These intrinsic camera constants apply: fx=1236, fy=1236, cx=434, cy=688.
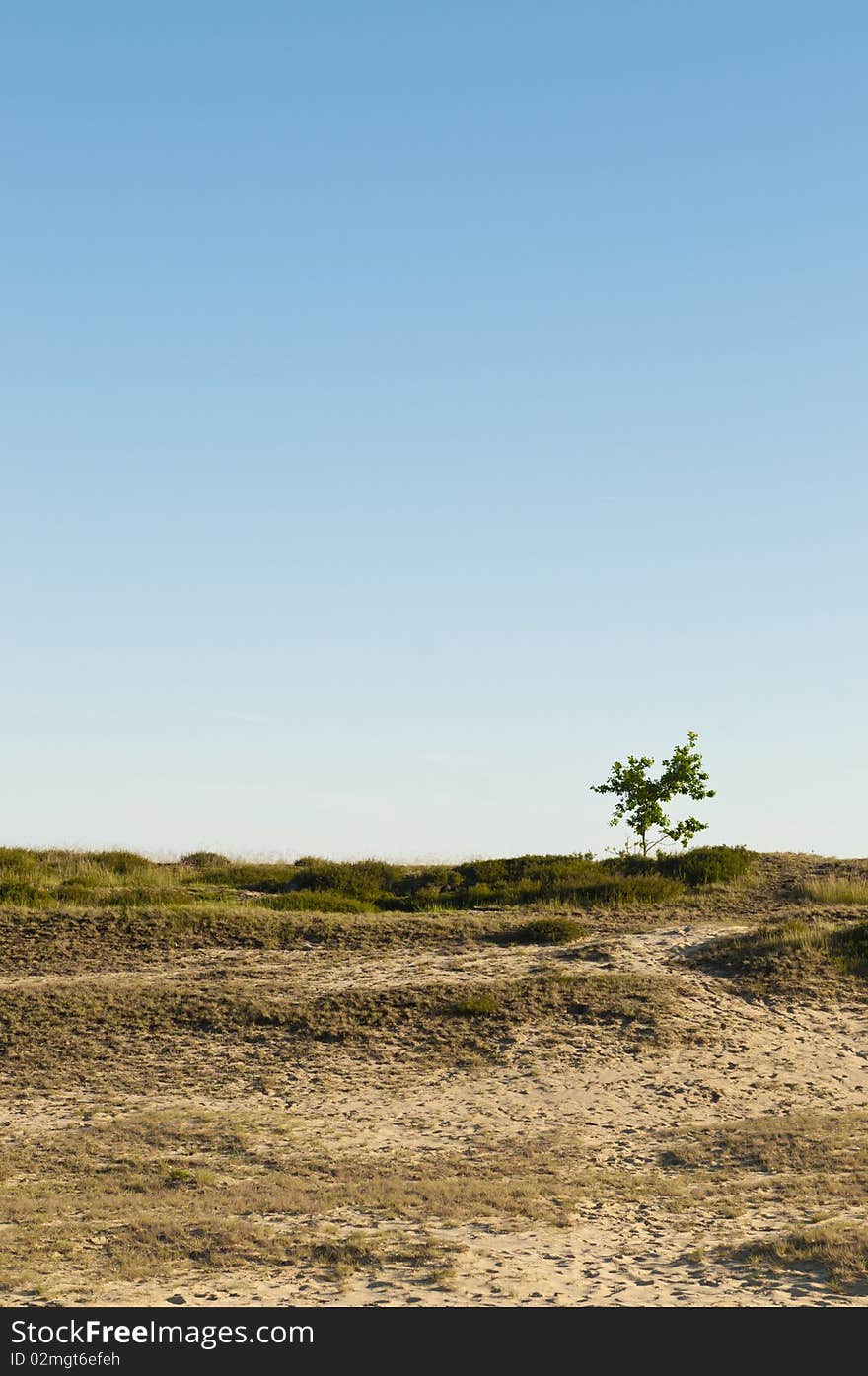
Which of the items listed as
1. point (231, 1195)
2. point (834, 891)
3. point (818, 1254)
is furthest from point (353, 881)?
point (818, 1254)

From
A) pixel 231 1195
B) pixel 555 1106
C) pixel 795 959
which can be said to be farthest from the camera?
pixel 795 959

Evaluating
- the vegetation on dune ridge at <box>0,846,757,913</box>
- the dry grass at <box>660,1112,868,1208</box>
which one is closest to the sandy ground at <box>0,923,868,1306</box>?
the dry grass at <box>660,1112,868,1208</box>

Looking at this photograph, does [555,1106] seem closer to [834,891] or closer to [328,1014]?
[328,1014]

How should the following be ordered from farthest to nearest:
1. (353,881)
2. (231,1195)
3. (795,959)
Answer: (353,881) < (795,959) < (231,1195)

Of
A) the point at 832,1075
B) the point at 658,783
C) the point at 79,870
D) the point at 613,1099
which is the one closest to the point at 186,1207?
the point at 613,1099

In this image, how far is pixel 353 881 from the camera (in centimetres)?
4062

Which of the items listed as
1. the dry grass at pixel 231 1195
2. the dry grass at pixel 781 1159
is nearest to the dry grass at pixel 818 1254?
the dry grass at pixel 781 1159

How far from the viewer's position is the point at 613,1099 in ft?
71.1

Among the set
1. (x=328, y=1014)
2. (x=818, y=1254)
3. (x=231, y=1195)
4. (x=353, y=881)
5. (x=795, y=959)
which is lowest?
(x=231, y=1195)

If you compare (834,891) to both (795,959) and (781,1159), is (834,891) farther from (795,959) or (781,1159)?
(781,1159)

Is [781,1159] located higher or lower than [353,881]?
lower

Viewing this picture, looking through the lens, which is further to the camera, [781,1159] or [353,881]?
[353,881]

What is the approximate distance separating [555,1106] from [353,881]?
1986cm

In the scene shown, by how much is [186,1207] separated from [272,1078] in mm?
7157
